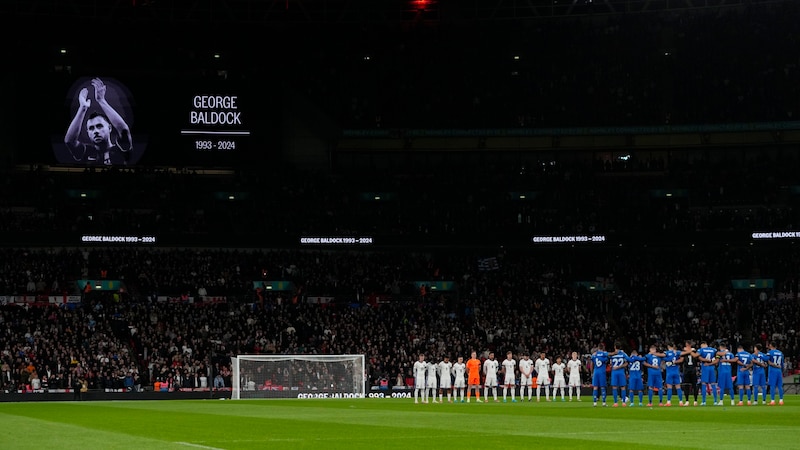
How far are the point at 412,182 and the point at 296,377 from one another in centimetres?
2387

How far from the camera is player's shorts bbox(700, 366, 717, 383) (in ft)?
114

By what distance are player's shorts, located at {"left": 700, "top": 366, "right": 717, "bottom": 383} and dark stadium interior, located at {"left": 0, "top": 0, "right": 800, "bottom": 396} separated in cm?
2369

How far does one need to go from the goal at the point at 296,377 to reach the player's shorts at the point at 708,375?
65.7ft

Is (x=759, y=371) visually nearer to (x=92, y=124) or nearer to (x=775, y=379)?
(x=775, y=379)

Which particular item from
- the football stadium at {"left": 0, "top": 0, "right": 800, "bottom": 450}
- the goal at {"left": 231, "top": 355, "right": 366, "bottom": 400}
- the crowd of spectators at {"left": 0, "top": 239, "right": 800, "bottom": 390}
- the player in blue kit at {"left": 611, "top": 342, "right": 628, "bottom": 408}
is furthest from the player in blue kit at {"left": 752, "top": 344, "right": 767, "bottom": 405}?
the crowd of spectators at {"left": 0, "top": 239, "right": 800, "bottom": 390}

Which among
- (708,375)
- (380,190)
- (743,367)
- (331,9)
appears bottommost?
(708,375)

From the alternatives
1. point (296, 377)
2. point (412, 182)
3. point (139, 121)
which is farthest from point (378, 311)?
point (139, 121)

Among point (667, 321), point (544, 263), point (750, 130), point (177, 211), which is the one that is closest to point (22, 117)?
point (177, 211)

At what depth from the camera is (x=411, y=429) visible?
23.2m

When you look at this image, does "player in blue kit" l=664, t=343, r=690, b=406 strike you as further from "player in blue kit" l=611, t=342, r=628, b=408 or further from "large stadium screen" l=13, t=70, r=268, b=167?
"large stadium screen" l=13, t=70, r=268, b=167

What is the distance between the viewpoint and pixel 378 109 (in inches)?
2916

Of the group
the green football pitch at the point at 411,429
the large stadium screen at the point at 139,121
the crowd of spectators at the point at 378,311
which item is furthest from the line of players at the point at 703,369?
the large stadium screen at the point at 139,121

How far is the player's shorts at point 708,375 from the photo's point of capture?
34625 millimetres

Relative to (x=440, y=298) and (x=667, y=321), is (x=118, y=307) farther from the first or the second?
(x=667, y=321)
